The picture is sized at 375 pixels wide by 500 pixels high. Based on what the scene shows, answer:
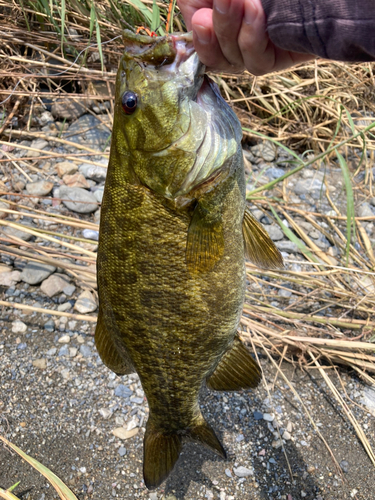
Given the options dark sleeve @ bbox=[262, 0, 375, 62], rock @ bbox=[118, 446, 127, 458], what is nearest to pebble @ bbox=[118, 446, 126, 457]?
rock @ bbox=[118, 446, 127, 458]

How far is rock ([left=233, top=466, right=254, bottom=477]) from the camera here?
2.30m

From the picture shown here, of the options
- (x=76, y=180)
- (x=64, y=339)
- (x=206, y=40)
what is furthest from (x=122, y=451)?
(x=76, y=180)

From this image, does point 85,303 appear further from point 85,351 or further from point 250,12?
point 250,12

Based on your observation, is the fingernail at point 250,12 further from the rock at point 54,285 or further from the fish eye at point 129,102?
the rock at point 54,285

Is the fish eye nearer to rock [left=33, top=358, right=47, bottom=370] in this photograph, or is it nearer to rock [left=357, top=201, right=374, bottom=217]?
rock [left=33, top=358, right=47, bottom=370]

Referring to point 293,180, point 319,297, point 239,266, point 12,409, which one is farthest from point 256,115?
point 12,409

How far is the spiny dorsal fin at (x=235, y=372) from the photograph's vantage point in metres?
1.76

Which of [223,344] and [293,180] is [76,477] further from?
[293,180]

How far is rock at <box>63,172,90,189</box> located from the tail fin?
7.88ft

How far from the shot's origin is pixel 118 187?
1484 mm

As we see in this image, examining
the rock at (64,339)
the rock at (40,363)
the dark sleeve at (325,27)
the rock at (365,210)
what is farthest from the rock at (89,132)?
the dark sleeve at (325,27)

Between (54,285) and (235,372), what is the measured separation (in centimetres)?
172

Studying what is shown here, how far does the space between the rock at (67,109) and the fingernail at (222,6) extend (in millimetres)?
3248

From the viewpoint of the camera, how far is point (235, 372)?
1768mm
